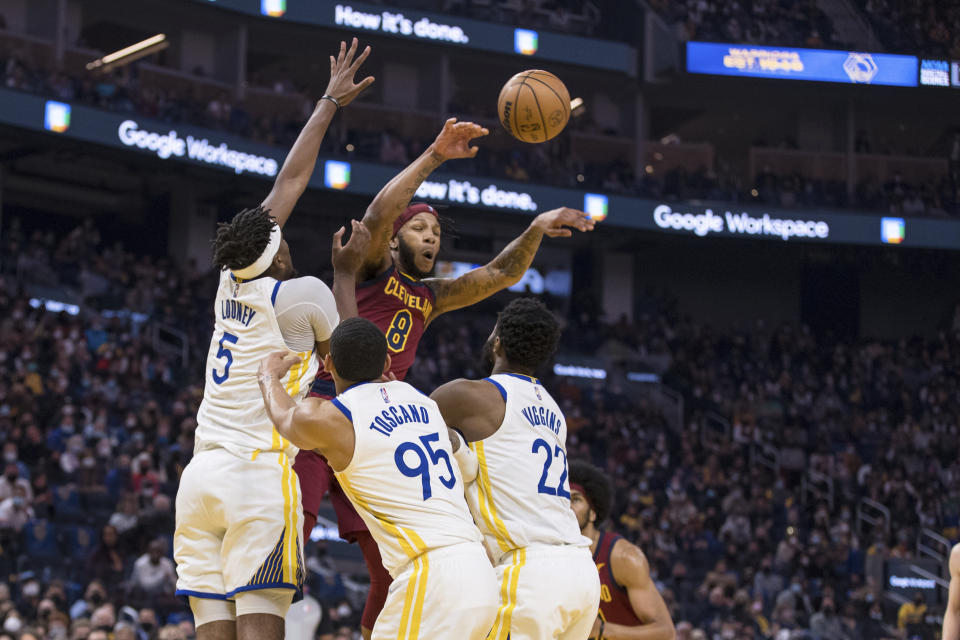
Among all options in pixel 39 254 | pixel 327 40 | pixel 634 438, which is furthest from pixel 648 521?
pixel 327 40

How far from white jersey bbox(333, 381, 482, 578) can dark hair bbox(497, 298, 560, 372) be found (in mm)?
768

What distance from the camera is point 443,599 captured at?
4625 millimetres

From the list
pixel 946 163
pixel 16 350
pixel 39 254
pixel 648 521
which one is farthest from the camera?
pixel 946 163

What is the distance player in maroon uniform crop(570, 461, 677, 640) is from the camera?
6.27 meters

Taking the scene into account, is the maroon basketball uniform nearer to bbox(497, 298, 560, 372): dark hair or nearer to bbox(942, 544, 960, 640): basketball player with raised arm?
bbox(497, 298, 560, 372): dark hair

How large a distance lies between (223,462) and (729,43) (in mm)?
26523

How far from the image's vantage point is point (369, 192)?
83.5 ft

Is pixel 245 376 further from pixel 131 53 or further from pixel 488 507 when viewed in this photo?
pixel 131 53

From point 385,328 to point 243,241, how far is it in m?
1.10

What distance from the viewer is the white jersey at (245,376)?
511 centimetres

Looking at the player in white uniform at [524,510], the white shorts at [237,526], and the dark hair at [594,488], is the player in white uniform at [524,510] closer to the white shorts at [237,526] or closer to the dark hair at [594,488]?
the white shorts at [237,526]

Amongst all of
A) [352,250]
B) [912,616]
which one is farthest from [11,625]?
[912,616]

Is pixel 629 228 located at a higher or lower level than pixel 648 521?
higher

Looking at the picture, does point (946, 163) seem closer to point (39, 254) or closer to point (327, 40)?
point (327, 40)
